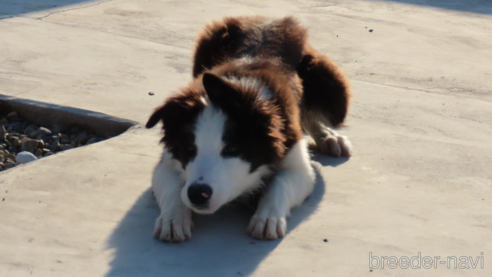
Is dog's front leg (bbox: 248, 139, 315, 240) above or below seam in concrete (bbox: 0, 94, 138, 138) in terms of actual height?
above

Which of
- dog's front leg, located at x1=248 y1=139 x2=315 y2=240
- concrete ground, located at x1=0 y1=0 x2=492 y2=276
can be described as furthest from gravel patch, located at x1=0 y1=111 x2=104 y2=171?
dog's front leg, located at x1=248 y1=139 x2=315 y2=240

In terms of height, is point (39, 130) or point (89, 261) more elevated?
point (89, 261)

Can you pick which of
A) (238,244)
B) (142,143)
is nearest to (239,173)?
(238,244)

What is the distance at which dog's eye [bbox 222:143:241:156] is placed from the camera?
3773 millimetres

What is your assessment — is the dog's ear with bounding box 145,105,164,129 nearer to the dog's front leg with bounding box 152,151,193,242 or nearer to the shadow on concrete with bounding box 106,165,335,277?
the dog's front leg with bounding box 152,151,193,242

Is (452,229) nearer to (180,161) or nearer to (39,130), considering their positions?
(180,161)

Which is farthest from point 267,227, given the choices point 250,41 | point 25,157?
point 25,157

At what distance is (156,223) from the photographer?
3842 millimetres

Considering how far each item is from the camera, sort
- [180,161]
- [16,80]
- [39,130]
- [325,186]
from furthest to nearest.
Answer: [16,80] < [39,130] < [325,186] < [180,161]

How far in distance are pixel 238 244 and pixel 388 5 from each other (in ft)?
24.0

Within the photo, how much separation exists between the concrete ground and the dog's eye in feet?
1.56

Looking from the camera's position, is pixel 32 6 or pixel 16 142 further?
pixel 32 6

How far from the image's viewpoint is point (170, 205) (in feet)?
12.9

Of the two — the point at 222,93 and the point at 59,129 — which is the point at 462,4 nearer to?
the point at 59,129
